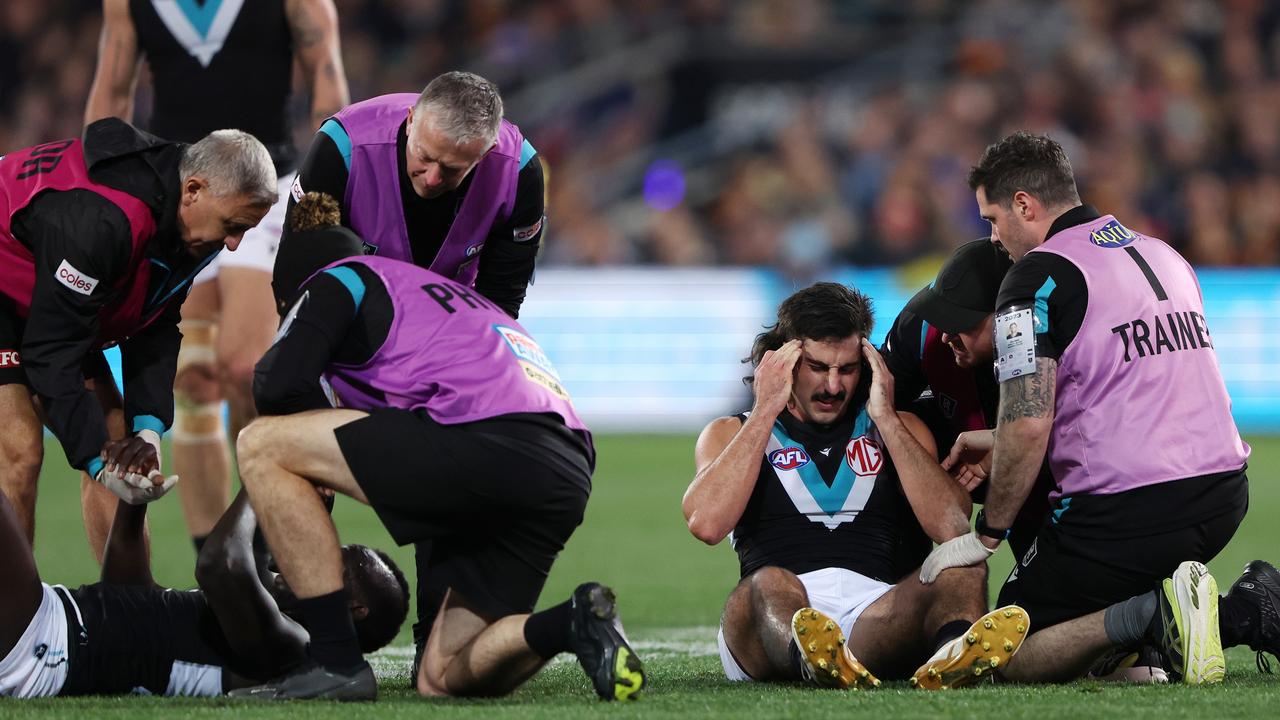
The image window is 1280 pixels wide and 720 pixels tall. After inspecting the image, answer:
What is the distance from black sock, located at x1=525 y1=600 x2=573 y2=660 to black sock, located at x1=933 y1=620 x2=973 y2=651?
3.63 ft

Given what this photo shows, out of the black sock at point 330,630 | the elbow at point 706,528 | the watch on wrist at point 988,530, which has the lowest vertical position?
the black sock at point 330,630

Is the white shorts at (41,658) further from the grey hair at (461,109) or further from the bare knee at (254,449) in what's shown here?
the grey hair at (461,109)

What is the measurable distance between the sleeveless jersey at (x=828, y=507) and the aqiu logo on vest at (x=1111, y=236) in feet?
3.02

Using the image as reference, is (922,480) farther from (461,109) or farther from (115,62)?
(115,62)

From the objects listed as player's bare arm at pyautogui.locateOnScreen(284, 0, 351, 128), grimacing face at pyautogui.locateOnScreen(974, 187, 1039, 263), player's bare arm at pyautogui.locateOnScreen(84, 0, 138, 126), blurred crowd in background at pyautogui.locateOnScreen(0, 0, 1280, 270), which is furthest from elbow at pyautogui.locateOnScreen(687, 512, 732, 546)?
blurred crowd in background at pyautogui.locateOnScreen(0, 0, 1280, 270)

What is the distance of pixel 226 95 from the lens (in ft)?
22.3

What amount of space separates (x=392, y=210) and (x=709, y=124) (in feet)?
39.8

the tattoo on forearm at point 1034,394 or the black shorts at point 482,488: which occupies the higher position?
the tattoo on forearm at point 1034,394

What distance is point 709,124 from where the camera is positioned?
17.4 meters

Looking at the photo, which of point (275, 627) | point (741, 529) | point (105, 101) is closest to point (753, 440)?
point (741, 529)

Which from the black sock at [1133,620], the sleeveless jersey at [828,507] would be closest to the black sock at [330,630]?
the sleeveless jersey at [828,507]

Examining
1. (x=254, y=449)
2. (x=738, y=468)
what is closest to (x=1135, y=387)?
(x=738, y=468)

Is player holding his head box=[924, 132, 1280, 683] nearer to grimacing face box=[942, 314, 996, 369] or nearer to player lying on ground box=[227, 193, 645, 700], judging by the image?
grimacing face box=[942, 314, 996, 369]

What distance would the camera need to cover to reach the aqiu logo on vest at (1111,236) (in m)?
4.79
